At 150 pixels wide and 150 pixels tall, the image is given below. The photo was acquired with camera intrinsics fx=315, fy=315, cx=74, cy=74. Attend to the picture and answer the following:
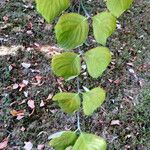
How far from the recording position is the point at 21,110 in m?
2.46

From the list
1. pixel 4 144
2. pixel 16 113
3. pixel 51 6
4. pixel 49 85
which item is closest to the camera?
pixel 51 6

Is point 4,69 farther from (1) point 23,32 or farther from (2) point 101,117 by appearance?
(2) point 101,117

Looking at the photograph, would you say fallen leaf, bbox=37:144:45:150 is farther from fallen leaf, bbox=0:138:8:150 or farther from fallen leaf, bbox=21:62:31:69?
fallen leaf, bbox=21:62:31:69

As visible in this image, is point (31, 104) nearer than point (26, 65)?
Yes

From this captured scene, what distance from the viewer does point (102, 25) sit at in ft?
1.19

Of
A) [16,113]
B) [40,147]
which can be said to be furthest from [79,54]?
[16,113]

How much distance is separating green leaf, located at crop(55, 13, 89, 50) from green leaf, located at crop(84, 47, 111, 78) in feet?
0.10

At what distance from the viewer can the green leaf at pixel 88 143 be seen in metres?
0.33

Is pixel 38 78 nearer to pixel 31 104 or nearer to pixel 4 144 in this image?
pixel 31 104

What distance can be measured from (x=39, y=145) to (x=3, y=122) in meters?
0.33

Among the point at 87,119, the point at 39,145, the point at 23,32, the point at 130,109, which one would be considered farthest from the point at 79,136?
the point at 23,32

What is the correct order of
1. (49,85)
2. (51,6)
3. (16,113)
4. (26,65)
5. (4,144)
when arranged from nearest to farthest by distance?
(51,6), (4,144), (16,113), (49,85), (26,65)

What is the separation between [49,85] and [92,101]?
2.32 metres

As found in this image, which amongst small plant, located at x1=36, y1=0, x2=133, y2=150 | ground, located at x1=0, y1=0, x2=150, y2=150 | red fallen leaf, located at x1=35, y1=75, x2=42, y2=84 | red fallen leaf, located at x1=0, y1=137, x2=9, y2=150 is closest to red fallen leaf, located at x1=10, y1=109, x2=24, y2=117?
ground, located at x1=0, y1=0, x2=150, y2=150
